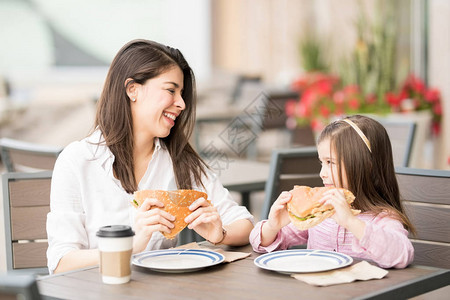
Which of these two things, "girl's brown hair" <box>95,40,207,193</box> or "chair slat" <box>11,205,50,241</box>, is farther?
"chair slat" <box>11,205,50,241</box>

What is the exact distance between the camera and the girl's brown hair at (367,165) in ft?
6.79

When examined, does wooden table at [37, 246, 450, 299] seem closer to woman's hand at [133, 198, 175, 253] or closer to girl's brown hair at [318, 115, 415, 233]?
woman's hand at [133, 198, 175, 253]

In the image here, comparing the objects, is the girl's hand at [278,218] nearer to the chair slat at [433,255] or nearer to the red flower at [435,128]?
the chair slat at [433,255]

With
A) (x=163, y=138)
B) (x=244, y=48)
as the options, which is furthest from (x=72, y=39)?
(x=163, y=138)

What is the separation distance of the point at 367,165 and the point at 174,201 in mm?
559

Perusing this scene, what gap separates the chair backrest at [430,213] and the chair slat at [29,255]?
3.97 ft

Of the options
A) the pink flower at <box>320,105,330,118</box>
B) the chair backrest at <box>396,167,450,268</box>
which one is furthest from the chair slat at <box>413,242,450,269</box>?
the pink flower at <box>320,105,330,118</box>

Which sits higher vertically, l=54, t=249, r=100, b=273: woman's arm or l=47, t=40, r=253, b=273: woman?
l=47, t=40, r=253, b=273: woman

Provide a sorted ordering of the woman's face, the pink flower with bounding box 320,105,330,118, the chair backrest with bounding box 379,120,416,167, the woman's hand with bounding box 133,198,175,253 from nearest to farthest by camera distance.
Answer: the woman's hand with bounding box 133,198,175,253
the woman's face
the chair backrest with bounding box 379,120,416,167
the pink flower with bounding box 320,105,330,118

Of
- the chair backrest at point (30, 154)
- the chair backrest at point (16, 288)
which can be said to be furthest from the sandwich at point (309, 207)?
the chair backrest at point (30, 154)

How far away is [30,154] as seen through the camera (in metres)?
3.03

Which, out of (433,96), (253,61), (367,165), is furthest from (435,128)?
(253,61)

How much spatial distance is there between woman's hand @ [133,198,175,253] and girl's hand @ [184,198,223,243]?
68 mm

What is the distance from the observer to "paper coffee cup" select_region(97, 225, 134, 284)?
1674 mm
